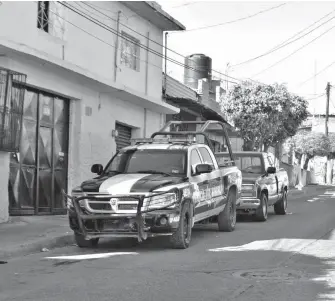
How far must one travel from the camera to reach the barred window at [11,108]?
12.7 meters

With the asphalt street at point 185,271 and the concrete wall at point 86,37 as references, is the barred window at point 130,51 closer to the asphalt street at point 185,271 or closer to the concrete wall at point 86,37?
the concrete wall at point 86,37

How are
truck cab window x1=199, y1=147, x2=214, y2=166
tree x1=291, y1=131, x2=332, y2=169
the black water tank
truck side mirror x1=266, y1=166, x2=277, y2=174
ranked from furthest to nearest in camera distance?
tree x1=291, y1=131, x2=332, y2=169 → the black water tank → truck side mirror x1=266, y1=166, x2=277, y2=174 → truck cab window x1=199, y1=147, x2=214, y2=166

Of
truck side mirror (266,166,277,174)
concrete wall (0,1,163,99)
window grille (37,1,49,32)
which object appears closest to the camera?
concrete wall (0,1,163,99)

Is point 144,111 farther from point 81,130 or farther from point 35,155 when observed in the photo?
point 35,155

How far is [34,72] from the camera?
1417 centimetres

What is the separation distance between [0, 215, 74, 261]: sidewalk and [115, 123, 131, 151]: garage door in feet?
17.5

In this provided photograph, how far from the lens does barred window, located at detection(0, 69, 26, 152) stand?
1273 centimetres

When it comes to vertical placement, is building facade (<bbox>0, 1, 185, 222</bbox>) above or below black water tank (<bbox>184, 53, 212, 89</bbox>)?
below

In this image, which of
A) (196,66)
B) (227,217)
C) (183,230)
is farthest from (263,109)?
(183,230)

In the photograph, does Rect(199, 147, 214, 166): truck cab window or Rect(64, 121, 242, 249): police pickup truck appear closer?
Rect(64, 121, 242, 249): police pickup truck

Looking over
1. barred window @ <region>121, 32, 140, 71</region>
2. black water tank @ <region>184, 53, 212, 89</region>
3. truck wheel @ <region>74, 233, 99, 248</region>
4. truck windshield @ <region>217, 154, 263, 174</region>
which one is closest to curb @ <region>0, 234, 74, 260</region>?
truck wheel @ <region>74, 233, 99, 248</region>

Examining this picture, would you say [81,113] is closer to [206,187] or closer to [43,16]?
[43,16]

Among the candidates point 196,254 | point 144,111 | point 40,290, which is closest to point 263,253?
point 196,254

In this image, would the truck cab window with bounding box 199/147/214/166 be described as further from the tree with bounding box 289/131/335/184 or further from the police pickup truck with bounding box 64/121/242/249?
the tree with bounding box 289/131/335/184
